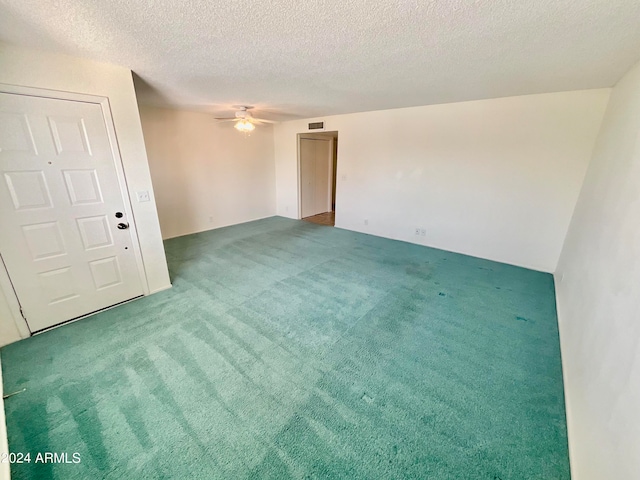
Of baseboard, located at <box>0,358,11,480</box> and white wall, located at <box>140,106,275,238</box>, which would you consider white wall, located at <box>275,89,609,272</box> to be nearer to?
white wall, located at <box>140,106,275,238</box>

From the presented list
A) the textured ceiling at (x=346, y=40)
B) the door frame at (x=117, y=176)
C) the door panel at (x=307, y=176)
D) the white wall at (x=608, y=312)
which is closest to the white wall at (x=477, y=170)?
the textured ceiling at (x=346, y=40)

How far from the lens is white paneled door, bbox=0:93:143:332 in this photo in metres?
2.06

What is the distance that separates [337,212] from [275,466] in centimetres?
490

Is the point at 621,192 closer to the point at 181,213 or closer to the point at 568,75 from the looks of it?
the point at 568,75

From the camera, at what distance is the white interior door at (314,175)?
6.43m

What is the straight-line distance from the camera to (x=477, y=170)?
153 inches

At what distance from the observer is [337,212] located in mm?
5793

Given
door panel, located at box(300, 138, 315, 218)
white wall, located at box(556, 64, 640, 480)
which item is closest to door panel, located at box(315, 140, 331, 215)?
door panel, located at box(300, 138, 315, 218)

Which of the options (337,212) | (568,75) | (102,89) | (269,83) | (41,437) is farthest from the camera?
(337,212)

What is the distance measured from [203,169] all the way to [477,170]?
522 centimetres

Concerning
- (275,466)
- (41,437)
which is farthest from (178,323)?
(275,466)

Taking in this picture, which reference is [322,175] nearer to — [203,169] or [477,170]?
[203,169]

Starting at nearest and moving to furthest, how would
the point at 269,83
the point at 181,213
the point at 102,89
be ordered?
the point at 102,89 → the point at 269,83 → the point at 181,213

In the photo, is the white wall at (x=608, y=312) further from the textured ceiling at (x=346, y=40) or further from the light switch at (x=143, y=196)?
the light switch at (x=143, y=196)
